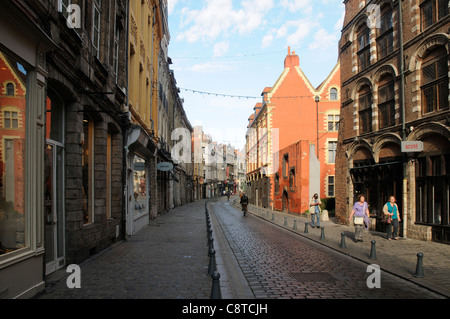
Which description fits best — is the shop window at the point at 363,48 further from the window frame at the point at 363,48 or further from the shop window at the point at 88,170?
the shop window at the point at 88,170

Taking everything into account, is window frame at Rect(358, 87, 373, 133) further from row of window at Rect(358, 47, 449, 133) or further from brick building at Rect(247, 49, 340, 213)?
brick building at Rect(247, 49, 340, 213)

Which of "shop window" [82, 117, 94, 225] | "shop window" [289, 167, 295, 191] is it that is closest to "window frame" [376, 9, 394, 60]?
"shop window" [82, 117, 94, 225]

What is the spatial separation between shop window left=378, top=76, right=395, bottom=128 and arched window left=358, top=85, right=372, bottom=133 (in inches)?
34.5

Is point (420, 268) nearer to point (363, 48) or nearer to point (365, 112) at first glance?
point (365, 112)

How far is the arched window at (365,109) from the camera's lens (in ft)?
57.2

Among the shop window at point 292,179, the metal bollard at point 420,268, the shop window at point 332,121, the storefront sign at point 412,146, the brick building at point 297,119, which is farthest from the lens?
the shop window at point 332,121

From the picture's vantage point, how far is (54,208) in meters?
7.55

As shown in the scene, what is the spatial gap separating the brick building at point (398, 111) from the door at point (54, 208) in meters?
11.3

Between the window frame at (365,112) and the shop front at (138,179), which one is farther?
the window frame at (365,112)

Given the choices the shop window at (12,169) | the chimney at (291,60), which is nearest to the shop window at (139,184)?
the shop window at (12,169)

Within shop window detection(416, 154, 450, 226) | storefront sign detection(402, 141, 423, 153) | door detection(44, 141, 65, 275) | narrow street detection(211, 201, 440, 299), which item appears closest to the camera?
narrow street detection(211, 201, 440, 299)

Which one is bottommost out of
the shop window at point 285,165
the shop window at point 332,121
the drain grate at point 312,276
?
the drain grate at point 312,276

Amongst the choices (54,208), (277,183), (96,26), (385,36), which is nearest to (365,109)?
(385,36)

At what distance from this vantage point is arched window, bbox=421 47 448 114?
Answer: 12.4 meters
